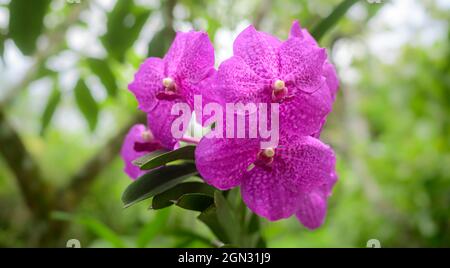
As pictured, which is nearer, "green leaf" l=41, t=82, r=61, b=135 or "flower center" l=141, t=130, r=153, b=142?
"flower center" l=141, t=130, r=153, b=142

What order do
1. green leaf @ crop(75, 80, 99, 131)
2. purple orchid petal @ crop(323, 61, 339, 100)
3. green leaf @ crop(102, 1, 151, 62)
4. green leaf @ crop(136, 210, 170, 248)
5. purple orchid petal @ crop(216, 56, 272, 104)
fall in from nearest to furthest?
purple orchid petal @ crop(216, 56, 272, 104), purple orchid petal @ crop(323, 61, 339, 100), green leaf @ crop(136, 210, 170, 248), green leaf @ crop(102, 1, 151, 62), green leaf @ crop(75, 80, 99, 131)

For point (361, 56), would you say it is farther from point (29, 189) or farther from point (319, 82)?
point (319, 82)

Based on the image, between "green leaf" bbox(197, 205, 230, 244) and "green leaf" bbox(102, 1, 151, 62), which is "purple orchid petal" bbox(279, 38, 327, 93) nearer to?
"green leaf" bbox(197, 205, 230, 244)

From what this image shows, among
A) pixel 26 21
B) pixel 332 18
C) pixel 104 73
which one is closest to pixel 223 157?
pixel 332 18

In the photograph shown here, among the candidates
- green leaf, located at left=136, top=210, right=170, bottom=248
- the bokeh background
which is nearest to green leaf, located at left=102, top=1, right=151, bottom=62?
Answer: the bokeh background

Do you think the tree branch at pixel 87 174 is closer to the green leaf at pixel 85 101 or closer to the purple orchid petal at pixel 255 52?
the green leaf at pixel 85 101

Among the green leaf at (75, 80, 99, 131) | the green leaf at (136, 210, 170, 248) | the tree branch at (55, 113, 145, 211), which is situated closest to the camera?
the green leaf at (136, 210, 170, 248)

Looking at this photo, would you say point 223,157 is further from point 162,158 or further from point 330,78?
point 330,78
